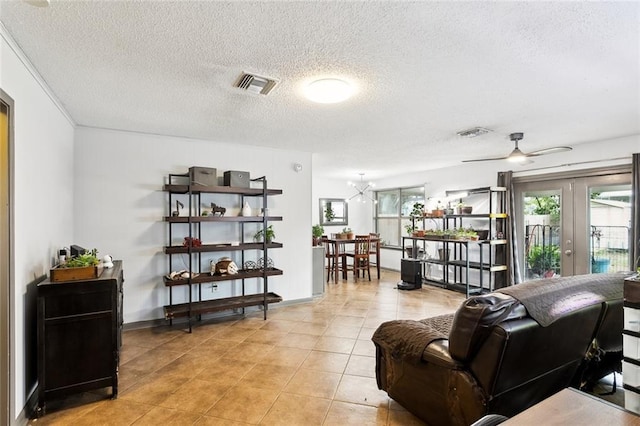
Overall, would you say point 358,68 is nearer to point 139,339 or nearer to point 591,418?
point 591,418

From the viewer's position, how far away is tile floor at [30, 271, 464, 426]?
89.6 inches

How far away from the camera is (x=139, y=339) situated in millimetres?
3678

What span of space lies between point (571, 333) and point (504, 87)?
6.05ft

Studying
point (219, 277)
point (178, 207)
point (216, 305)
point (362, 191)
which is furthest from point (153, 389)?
point (362, 191)

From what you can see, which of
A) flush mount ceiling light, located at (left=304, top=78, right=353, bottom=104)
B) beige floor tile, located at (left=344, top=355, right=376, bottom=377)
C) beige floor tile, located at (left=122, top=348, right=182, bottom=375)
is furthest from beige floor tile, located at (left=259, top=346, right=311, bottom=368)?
flush mount ceiling light, located at (left=304, top=78, right=353, bottom=104)

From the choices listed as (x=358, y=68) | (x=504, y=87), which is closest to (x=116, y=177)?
(x=358, y=68)

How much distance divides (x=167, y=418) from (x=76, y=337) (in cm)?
89

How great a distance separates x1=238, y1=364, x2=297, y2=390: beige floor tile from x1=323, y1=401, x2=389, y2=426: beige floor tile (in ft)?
1.76

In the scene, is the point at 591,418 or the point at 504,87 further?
the point at 504,87

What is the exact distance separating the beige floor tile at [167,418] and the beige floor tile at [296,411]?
19.7 inches

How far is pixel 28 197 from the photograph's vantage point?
226cm

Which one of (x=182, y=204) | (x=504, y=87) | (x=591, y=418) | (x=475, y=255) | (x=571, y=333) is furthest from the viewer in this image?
(x=475, y=255)

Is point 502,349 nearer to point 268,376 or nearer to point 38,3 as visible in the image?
point 268,376

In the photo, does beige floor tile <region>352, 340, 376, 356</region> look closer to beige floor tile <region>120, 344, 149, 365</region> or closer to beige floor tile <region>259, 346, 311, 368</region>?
beige floor tile <region>259, 346, 311, 368</region>
